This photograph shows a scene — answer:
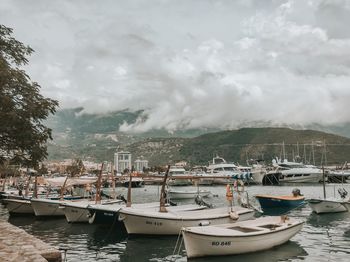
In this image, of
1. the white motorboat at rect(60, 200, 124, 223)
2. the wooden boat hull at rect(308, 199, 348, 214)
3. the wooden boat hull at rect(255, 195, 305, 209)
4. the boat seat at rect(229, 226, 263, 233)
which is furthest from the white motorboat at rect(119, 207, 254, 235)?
the wooden boat hull at rect(308, 199, 348, 214)

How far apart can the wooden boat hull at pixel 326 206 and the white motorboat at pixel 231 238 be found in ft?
55.3

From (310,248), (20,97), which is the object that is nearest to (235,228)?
(310,248)

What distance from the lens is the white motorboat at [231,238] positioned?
19422 mm

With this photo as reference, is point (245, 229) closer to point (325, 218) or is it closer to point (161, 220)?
point (161, 220)

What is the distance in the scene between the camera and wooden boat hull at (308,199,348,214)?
1487 inches

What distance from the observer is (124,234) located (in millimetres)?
27547

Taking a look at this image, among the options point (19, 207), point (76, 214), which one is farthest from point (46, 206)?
point (76, 214)

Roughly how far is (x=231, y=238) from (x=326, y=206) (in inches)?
874

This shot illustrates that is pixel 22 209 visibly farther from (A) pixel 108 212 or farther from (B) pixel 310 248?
(B) pixel 310 248

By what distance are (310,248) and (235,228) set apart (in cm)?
506

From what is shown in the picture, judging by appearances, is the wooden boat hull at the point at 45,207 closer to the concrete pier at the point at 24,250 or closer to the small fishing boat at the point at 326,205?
the concrete pier at the point at 24,250

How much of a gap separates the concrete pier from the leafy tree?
9.96 m

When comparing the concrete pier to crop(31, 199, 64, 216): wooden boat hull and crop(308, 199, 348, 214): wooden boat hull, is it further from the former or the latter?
crop(308, 199, 348, 214): wooden boat hull

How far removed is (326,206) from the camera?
38188mm
